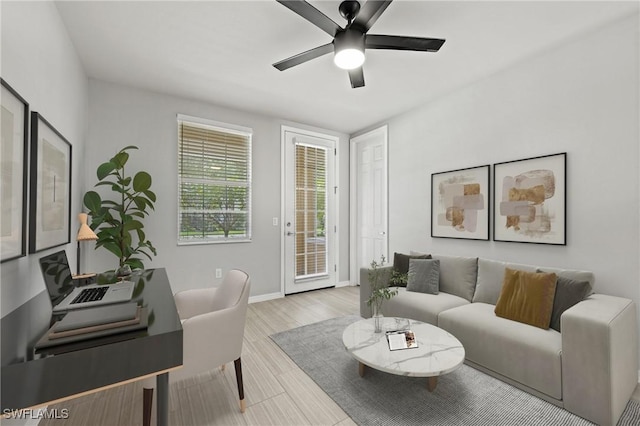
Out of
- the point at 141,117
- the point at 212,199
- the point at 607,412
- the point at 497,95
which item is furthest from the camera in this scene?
the point at 212,199

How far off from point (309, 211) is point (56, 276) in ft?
10.9

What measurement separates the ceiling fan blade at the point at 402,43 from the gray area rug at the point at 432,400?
231 cm

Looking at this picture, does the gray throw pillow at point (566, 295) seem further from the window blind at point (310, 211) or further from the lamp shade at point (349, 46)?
the window blind at point (310, 211)

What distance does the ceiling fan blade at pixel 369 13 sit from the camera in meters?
1.62

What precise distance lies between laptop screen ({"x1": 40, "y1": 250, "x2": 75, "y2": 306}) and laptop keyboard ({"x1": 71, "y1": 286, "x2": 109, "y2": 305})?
0.08 m

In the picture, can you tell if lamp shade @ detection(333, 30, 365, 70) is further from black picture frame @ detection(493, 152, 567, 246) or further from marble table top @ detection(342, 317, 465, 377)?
marble table top @ detection(342, 317, 465, 377)

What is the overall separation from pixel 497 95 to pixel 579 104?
72cm

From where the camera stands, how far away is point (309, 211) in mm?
4645

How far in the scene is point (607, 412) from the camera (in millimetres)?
1640

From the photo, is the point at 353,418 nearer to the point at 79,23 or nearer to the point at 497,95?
the point at 497,95

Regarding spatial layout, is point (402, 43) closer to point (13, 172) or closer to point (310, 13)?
point (310, 13)

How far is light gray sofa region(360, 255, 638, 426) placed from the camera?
1661 millimetres

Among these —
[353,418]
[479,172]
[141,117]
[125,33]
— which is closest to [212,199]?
[141,117]

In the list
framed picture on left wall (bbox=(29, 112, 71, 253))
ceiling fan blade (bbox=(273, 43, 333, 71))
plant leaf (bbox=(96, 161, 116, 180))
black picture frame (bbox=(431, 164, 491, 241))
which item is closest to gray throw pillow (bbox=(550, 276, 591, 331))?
black picture frame (bbox=(431, 164, 491, 241))
